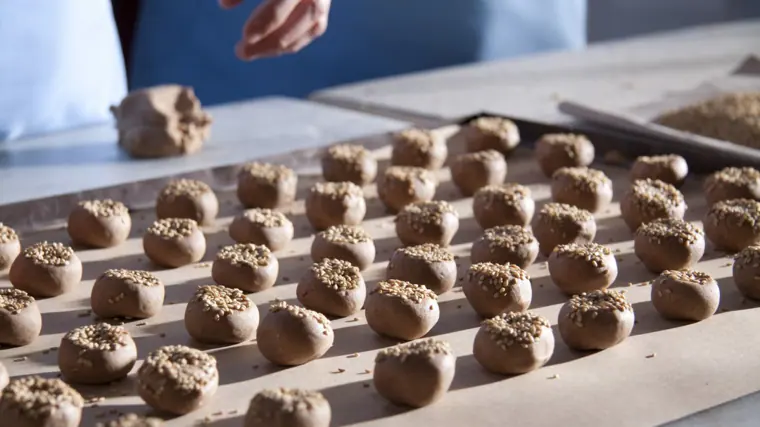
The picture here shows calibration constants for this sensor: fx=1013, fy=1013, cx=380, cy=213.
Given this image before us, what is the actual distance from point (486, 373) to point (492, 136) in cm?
104

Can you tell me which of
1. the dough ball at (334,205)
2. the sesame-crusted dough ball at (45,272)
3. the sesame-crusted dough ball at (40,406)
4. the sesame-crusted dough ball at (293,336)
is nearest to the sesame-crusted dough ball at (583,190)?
the dough ball at (334,205)

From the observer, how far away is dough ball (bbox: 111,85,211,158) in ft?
7.34

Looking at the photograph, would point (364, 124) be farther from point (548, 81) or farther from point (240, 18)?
point (240, 18)

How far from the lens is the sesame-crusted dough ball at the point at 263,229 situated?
178 centimetres

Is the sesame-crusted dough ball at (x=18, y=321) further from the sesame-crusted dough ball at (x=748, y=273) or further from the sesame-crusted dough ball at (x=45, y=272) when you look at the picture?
the sesame-crusted dough ball at (x=748, y=273)

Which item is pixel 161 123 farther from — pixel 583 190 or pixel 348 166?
pixel 583 190

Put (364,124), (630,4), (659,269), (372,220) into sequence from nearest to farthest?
(659,269) → (372,220) → (364,124) → (630,4)

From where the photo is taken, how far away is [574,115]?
2.54 meters

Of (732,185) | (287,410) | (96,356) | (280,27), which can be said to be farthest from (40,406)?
(732,185)

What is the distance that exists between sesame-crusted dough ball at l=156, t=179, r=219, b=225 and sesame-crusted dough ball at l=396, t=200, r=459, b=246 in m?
0.37

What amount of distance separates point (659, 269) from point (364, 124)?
998mm

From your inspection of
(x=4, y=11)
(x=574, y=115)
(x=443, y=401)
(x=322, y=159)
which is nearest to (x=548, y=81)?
(x=574, y=115)

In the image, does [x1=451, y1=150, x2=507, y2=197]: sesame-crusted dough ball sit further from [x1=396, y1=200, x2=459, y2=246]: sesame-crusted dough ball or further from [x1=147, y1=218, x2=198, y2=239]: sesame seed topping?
[x1=147, y1=218, x2=198, y2=239]: sesame seed topping

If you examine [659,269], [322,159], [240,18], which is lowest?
[659,269]
